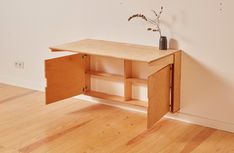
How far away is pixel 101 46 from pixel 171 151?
1279 millimetres

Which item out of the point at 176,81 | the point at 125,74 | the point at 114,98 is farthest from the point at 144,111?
the point at 176,81

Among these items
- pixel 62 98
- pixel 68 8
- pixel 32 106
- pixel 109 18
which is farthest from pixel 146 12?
pixel 32 106

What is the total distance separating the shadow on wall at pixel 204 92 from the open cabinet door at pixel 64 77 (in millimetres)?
1131

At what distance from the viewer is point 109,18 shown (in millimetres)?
4066

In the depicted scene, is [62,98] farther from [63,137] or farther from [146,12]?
[146,12]

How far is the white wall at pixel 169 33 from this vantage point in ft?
11.5

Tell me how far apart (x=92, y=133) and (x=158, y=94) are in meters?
0.68

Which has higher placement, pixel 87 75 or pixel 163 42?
pixel 163 42

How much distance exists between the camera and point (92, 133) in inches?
140

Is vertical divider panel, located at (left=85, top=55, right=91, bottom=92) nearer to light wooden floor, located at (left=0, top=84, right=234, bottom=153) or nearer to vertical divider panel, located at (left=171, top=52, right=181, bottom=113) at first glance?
light wooden floor, located at (left=0, top=84, right=234, bottom=153)

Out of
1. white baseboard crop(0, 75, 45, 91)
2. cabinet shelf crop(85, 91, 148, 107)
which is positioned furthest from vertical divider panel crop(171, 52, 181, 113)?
white baseboard crop(0, 75, 45, 91)

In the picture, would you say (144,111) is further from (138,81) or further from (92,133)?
(92,133)

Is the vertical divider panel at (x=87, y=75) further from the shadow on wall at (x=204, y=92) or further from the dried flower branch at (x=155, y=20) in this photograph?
the shadow on wall at (x=204, y=92)

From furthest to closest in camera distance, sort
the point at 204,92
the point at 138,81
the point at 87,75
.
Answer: the point at 87,75 < the point at 138,81 < the point at 204,92
